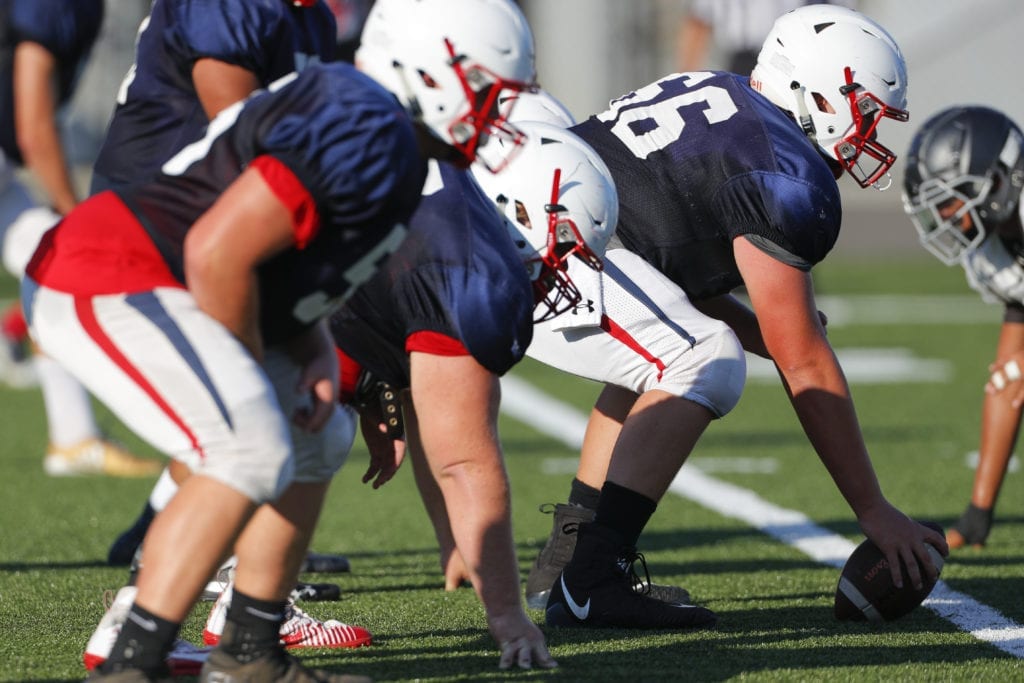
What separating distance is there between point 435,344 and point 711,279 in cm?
102

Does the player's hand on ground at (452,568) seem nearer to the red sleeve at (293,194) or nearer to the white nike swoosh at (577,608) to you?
the white nike swoosh at (577,608)

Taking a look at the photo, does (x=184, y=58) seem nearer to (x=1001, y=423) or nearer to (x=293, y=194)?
(x=293, y=194)

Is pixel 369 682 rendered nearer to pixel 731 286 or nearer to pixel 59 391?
pixel 731 286

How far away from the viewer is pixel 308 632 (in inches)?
139

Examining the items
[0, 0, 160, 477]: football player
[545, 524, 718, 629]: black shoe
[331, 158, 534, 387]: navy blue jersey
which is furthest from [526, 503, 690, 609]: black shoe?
[0, 0, 160, 477]: football player

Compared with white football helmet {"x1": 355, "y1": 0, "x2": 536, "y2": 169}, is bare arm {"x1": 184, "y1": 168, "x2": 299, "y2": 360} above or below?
below

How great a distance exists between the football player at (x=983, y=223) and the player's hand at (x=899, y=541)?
1.25 meters

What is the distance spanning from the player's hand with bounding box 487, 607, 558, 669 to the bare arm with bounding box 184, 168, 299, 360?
92cm

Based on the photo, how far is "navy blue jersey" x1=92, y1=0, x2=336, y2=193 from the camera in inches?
151

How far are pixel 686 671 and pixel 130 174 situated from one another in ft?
6.12

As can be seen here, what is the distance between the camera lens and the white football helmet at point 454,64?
9.59ft

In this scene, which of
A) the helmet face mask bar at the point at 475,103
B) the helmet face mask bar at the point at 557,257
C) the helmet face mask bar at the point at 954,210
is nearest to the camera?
the helmet face mask bar at the point at 475,103

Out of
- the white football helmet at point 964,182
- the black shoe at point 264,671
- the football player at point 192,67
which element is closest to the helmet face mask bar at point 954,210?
the white football helmet at point 964,182

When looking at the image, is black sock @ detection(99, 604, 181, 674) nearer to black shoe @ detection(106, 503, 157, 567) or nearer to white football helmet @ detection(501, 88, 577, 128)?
black shoe @ detection(106, 503, 157, 567)
